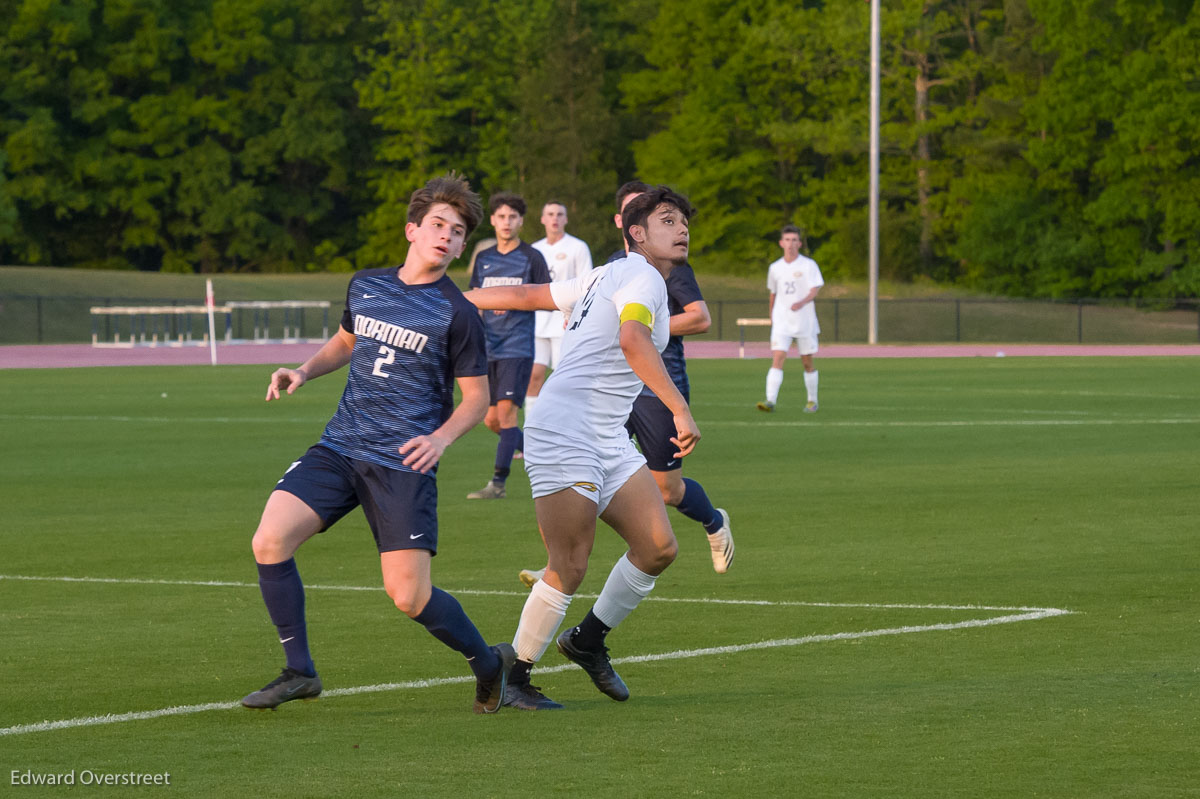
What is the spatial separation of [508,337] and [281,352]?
34583 mm

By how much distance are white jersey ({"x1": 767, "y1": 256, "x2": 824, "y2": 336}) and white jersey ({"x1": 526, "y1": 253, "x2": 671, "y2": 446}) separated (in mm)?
16799

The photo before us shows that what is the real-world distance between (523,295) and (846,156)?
70.5 meters

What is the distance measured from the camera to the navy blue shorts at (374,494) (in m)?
6.14

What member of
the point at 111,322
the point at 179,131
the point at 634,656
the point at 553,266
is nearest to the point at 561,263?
the point at 553,266

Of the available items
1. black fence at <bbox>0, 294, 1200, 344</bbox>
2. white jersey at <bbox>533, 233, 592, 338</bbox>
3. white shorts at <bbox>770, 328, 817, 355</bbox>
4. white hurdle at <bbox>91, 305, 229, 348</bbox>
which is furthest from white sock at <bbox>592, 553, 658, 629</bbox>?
black fence at <bbox>0, 294, 1200, 344</bbox>

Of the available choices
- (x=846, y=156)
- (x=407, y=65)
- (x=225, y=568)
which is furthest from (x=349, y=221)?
(x=225, y=568)

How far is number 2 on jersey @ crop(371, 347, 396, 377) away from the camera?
6.27m

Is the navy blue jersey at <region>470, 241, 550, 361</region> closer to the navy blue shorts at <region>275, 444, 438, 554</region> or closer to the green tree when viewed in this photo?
the navy blue shorts at <region>275, 444, 438, 554</region>

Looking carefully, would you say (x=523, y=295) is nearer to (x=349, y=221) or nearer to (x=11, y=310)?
(x=11, y=310)

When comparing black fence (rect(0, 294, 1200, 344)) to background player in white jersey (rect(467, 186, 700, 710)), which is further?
black fence (rect(0, 294, 1200, 344))

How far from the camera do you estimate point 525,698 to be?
252 inches

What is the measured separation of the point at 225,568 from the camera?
32.9ft

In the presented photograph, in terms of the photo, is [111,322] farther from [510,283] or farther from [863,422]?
[510,283]

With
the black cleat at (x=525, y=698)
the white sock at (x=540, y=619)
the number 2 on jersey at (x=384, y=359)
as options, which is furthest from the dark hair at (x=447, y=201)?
the black cleat at (x=525, y=698)
